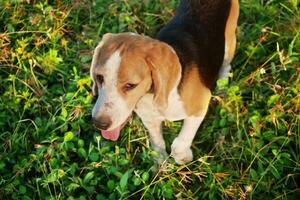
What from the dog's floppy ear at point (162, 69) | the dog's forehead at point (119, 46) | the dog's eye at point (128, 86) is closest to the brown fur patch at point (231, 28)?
the dog's floppy ear at point (162, 69)

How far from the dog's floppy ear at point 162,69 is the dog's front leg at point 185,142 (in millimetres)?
543

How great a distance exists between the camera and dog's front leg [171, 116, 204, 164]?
12.1 feet

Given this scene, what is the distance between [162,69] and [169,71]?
7 cm

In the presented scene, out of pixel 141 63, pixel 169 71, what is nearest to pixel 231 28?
pixel 169 71

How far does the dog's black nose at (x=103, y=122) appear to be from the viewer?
3.07 metres

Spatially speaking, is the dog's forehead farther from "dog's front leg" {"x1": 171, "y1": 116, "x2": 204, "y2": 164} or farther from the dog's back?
"dog's front leg" {"x1": 171, "y1": 116, "x2": 204, "y2": 164}

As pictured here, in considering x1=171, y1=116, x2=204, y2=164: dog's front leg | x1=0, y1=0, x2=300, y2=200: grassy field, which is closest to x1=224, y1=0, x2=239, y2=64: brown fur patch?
x1=0, y1=0, x2=300, y2=200: grassy field

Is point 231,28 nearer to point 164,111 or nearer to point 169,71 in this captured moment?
point 164,111

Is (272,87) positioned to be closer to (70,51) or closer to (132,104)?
(132,104)

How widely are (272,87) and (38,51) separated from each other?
2133 mm

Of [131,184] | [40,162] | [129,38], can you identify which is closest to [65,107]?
[40,162]

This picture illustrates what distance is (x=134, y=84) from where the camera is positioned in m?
3.00

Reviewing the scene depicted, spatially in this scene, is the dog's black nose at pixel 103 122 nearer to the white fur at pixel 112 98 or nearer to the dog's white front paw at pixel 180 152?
the white fur at pixel 112 98

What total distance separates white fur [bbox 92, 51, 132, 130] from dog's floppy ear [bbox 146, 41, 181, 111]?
194 millimetres
